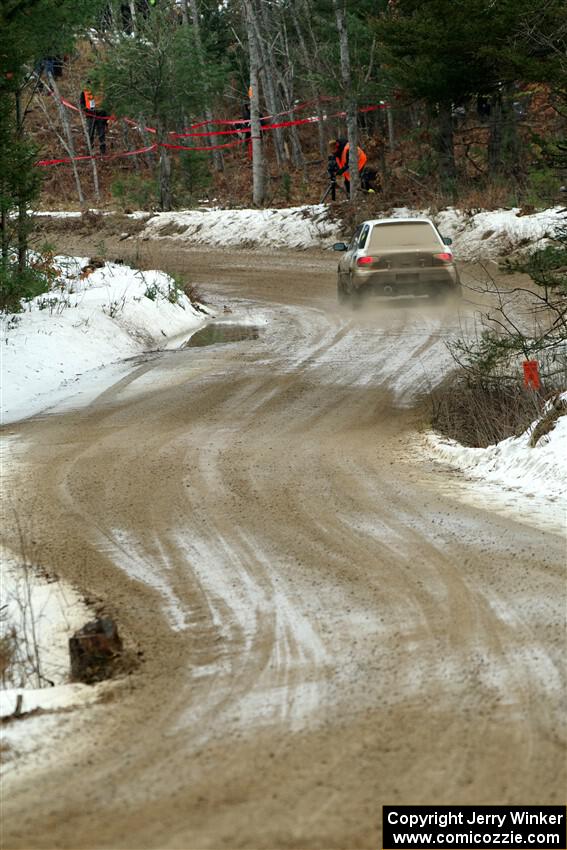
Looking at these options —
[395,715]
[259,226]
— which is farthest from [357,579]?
[259,226]

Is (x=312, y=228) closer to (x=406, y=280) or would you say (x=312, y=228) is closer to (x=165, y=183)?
(x=165, y=183)

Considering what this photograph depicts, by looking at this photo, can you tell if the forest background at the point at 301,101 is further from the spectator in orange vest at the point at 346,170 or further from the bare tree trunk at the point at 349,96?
the spectator in orange vest at the point at 346,170

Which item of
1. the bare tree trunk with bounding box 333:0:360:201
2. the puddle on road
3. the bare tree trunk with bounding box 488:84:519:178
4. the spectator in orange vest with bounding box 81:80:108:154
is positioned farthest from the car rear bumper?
the spectator in orange vest with bounding box 81:80:108:154

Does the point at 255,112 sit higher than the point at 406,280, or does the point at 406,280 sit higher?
the point at 255,112

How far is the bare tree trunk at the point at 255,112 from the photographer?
36281 millimetres

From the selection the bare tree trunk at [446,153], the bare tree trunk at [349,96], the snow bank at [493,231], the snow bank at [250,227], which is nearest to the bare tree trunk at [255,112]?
the snow bank at [250,227]

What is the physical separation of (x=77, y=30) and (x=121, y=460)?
406 inches

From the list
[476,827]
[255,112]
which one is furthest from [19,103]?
[255,112]

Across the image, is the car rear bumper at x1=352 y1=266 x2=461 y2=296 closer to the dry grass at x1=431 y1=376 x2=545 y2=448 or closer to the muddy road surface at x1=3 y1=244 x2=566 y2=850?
the dry grass at x1=431 y1=376 x2=545 y2=448

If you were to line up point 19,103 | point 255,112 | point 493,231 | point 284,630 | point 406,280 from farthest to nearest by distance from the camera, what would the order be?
point 255,112, point 493,231, point 406,280, point 19,103, point 284,630

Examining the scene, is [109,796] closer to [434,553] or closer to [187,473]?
[434,553]

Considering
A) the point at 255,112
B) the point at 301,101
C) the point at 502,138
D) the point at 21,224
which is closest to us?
the point at 21,224

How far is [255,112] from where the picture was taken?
119ft

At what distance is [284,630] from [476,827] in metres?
2.05
